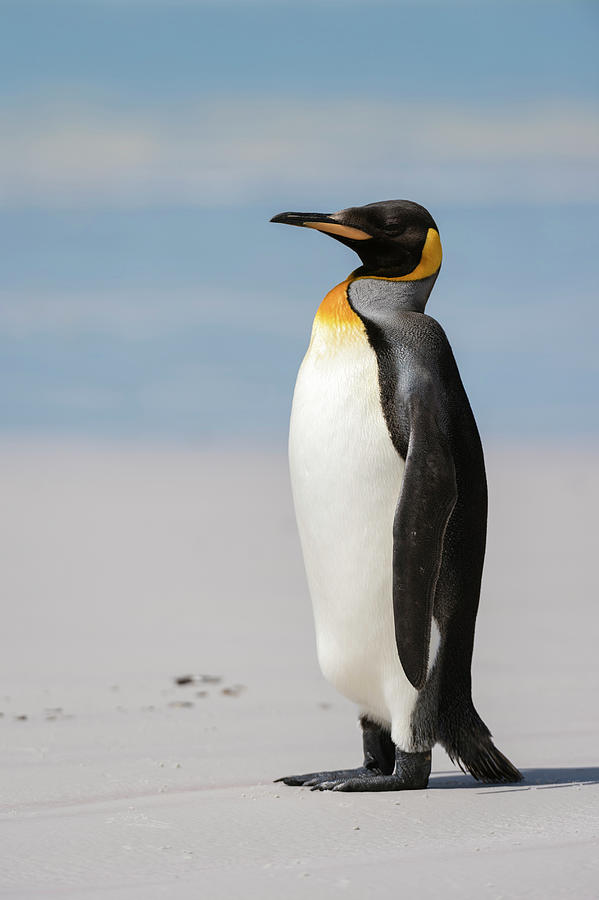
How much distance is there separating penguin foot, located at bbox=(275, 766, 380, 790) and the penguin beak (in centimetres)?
156

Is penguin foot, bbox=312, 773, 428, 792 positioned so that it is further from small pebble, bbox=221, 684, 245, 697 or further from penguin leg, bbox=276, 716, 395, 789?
small pebble, bbox=221, 684, 245, 697

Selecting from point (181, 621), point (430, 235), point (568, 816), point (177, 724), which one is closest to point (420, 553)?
point (568, 816)

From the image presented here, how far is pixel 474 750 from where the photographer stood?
380 centimetres

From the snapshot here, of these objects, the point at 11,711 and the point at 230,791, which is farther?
the point at 11,711

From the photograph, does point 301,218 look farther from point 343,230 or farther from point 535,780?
point 535,780

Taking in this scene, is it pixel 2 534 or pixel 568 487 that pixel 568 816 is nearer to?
pixel 2 534

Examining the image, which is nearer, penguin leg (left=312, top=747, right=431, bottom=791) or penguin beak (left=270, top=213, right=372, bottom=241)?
penguin leg (left=312, top=747, right=431, bottom=791)

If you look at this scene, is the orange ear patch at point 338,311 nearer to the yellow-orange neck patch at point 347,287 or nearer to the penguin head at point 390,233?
the yellow-orange neck patch at point 347,287

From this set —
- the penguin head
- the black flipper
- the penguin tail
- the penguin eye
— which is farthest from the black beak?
the penguin tail

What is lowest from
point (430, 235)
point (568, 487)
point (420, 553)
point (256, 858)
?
point (568, 487)

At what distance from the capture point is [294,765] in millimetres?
4258

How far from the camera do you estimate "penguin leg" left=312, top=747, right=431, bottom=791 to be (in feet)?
12.1

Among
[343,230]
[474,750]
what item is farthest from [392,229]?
[474,750]

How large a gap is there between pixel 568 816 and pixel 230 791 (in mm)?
958
